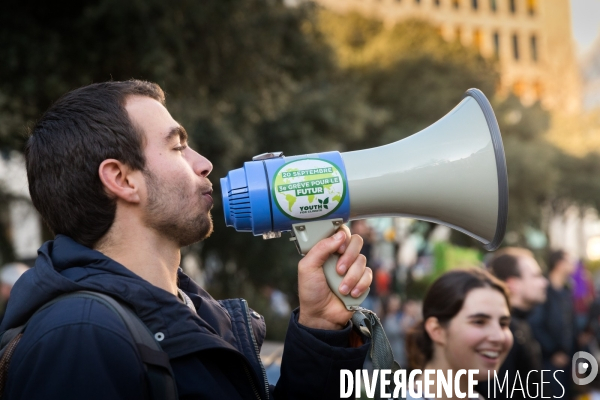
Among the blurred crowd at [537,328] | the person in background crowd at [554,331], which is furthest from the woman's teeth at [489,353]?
the person in background crowd at [554,331]

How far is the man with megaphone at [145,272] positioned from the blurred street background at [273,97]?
1.25ft

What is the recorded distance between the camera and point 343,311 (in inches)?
76.1

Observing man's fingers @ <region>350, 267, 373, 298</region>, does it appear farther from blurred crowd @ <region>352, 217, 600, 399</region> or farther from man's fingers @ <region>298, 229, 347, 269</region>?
blurred crowd @ <region>352, 217, 600, 399</region>

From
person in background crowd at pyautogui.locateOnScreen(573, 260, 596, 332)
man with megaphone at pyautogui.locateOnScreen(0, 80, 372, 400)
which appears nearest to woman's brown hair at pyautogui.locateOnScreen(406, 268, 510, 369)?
man with megaphone at pyautogui.locateOnScreen(0, 80, 372, 400)

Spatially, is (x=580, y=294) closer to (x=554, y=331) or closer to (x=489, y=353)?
(x=554, y=331)

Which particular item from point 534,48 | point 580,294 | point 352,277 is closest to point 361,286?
point 352,277

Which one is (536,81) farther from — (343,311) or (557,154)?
(343,311)

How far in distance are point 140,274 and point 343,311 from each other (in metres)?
0.56

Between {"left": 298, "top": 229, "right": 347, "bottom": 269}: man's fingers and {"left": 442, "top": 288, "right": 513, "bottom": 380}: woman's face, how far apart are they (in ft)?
4.99

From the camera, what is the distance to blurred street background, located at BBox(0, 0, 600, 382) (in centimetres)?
795

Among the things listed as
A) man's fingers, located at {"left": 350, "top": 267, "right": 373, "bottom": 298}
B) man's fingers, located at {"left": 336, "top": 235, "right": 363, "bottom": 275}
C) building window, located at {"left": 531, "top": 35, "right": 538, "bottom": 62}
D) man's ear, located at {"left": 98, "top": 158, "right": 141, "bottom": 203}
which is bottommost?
man's fingers, located at {"left": 350, "top": 267, "right": 373, "bottom": 298}

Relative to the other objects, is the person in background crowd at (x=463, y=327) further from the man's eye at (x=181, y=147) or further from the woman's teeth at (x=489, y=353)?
the man's eye at (x=181, y=147)

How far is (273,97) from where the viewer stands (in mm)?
9680

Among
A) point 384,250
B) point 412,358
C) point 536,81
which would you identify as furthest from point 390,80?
point 536,81
